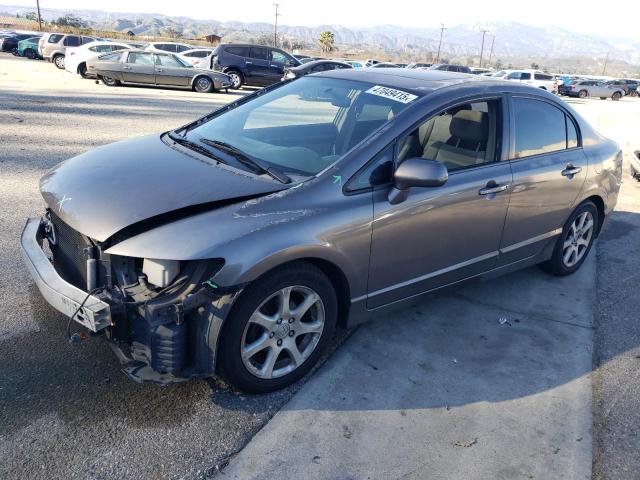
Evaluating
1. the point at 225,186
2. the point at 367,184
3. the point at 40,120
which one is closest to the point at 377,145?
the point at 367,184

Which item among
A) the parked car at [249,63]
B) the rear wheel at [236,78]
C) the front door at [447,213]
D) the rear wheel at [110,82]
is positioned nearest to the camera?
the front door at [447,213]

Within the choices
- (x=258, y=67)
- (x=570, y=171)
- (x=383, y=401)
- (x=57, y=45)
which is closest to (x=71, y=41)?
(x=57, y=45)

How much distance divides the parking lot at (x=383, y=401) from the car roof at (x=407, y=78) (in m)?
1.65

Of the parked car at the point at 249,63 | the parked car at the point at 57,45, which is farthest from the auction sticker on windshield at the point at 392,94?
the parked car at the point at 57,45

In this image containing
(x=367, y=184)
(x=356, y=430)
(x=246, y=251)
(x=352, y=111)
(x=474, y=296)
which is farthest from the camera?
(x=474, y=296)

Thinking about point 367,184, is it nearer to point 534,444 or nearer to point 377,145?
point 377,145

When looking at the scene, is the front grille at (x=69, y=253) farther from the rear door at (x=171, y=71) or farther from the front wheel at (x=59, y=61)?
the front wheel at (x=59, y=61)

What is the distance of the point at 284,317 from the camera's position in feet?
9.93

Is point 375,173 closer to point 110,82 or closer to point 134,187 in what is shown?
point 134,187

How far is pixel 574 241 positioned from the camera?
4996 millimetres

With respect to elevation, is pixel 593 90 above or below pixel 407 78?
below

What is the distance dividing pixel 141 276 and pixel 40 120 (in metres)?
9.27

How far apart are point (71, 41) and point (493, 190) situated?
2929 centimetres

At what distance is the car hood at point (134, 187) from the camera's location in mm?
2811
